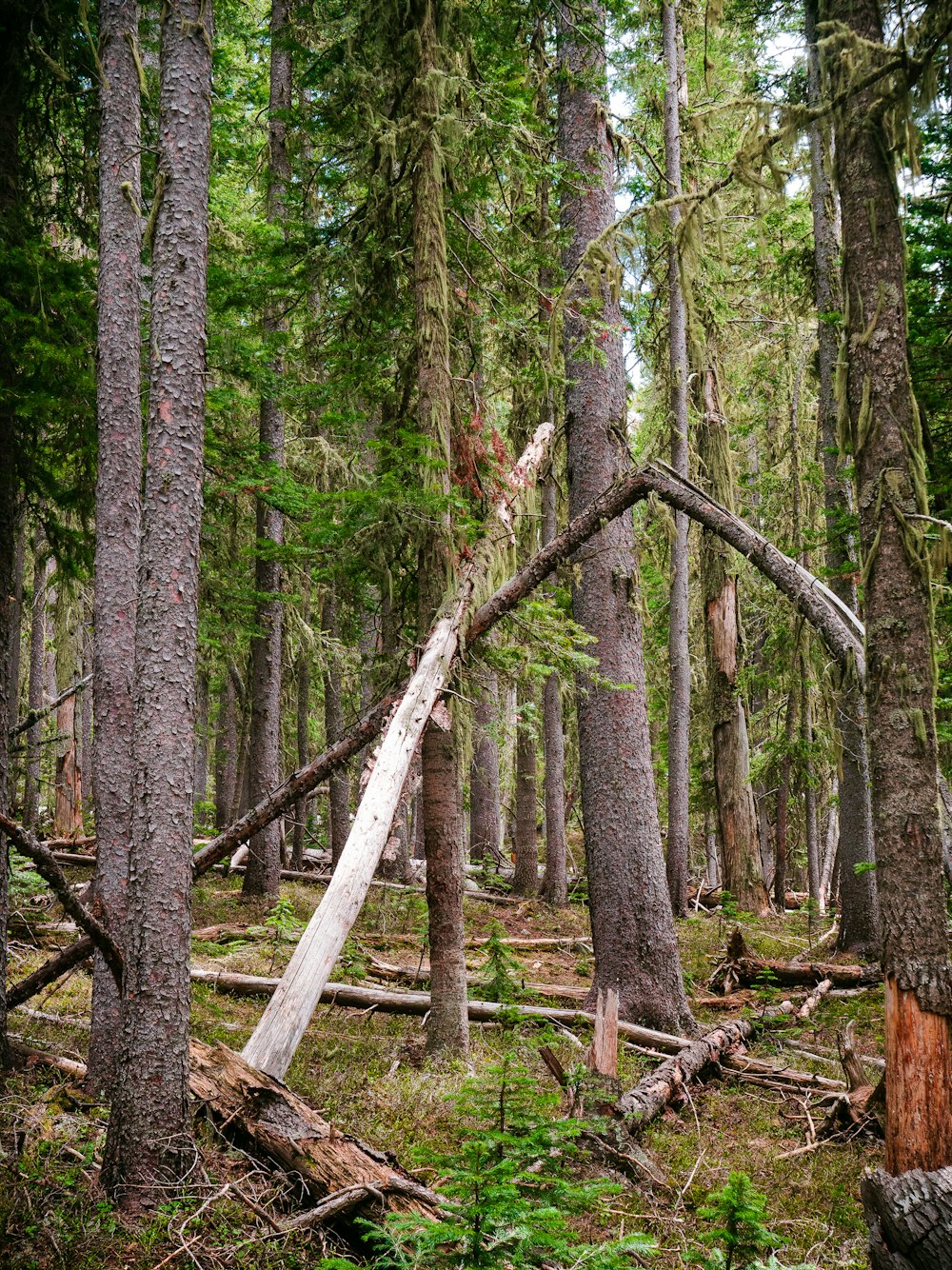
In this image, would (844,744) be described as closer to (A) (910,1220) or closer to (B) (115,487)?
(A) (910,1220)

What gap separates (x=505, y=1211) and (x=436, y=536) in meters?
5.43

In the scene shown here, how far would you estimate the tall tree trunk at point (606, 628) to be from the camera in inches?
338

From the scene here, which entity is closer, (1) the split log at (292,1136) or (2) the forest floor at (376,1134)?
(2) the forest floor at (376,1134)

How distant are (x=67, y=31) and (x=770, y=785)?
2174cm

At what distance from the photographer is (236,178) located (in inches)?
707

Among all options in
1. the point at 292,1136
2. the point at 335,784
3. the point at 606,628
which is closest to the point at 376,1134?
the point at 292,1136

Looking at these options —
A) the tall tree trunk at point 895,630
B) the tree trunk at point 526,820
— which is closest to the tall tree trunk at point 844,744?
the tree trunk at point 526,820

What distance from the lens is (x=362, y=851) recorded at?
6203 mm

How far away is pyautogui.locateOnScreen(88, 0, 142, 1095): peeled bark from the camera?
6.00m

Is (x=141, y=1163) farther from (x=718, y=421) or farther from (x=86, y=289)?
(x=718, y=421)

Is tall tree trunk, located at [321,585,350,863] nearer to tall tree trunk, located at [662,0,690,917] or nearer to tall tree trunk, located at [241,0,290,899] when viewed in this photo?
tall tree trunk, located at [241,0,290,899]

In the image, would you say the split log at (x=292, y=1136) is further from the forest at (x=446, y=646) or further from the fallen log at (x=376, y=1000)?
the fallen log at (x=376, y=1000)

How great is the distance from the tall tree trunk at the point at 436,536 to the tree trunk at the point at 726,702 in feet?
34.0

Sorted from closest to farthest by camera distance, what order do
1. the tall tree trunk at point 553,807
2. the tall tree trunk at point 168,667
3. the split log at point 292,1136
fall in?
the tall tree trunk at point 168,667, the split log at point 292,1136, the tall tree trunk at point 553,807
